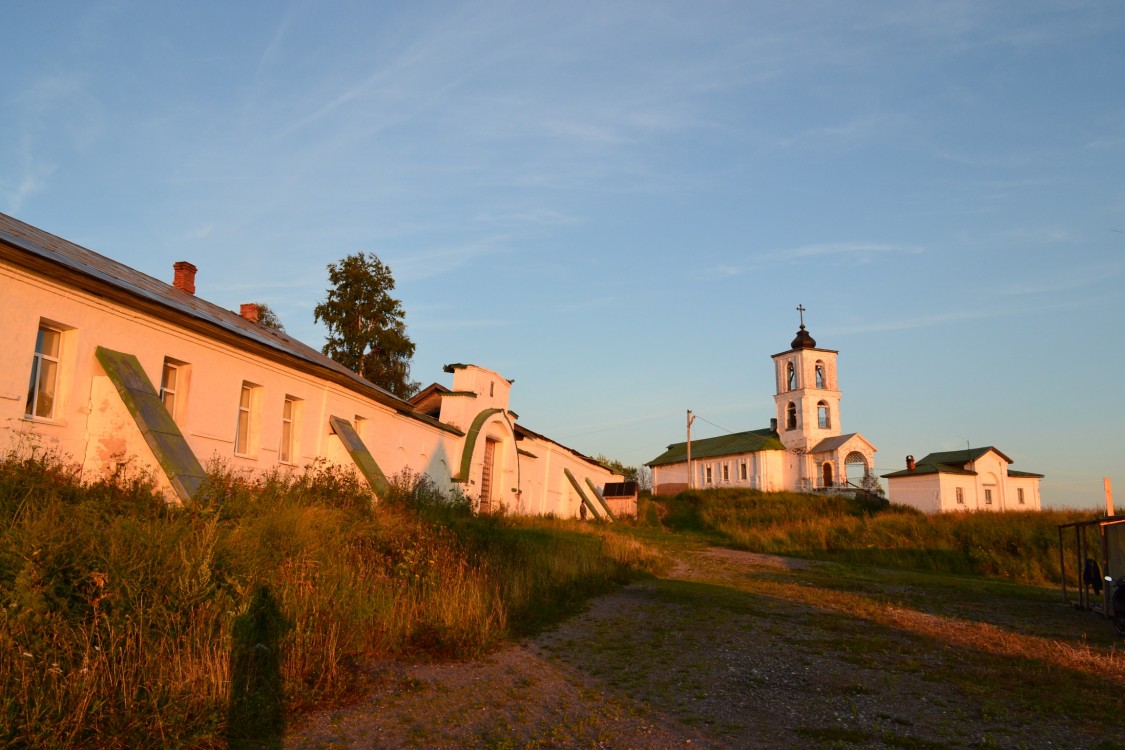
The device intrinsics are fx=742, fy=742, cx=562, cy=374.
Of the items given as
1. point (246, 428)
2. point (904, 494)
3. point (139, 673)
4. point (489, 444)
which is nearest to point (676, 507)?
point (904, 494)

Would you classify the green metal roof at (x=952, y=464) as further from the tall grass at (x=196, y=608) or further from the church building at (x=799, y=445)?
the tall grass at (x=196, y=608)

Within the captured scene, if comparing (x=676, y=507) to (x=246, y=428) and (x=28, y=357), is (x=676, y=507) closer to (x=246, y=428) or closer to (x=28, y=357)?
(x=246, y=428)

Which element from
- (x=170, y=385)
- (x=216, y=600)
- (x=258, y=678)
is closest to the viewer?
(x=258, y=678)

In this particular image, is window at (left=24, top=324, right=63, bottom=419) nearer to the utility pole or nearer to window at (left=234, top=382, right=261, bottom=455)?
window at (left=234, top=382, right=261, bottom=455)

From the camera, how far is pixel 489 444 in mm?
27828

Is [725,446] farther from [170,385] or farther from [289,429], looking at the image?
[170,385]

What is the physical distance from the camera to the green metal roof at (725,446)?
176 feet

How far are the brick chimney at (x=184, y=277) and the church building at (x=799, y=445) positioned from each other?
1594 inches

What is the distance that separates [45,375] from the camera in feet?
35.1

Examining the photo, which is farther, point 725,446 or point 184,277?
point 725,446

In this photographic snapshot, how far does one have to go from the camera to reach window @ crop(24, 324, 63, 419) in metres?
10.4

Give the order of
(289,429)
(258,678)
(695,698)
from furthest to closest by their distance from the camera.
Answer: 1. (289,429)
2. (695,698)
3. (258,678)

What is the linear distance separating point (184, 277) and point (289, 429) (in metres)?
5.35

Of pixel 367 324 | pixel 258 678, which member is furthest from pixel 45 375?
pixel 367 324
